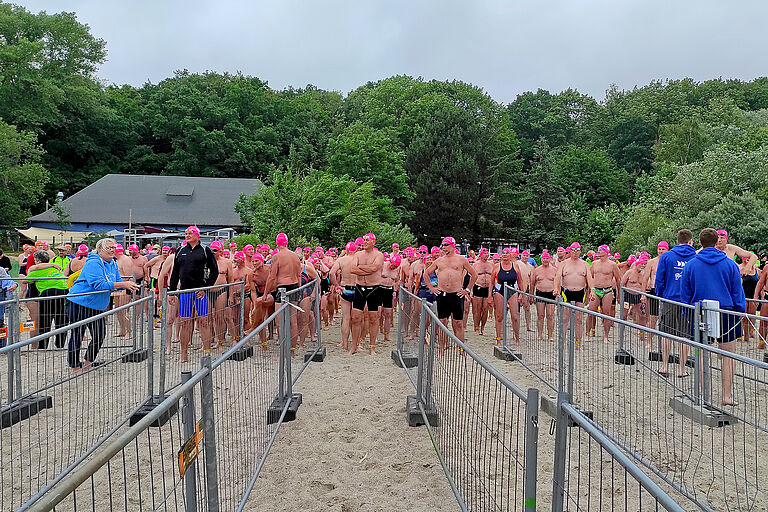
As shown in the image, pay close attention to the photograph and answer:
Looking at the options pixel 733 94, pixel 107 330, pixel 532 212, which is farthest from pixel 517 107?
pixel 107 330

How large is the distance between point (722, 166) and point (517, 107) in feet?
176

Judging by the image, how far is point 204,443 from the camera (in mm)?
2980

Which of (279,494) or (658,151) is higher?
(658,151)

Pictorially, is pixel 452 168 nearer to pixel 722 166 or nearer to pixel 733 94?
pixel 722 166

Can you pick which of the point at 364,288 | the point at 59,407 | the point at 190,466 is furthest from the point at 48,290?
the point at 190,466

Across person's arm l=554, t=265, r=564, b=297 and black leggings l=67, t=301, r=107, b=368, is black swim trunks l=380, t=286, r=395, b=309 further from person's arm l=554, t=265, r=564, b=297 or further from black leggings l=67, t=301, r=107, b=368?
black leggings l=67, t=301, r=107, b=368

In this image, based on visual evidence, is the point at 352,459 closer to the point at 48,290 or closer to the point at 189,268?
the point at 189,268

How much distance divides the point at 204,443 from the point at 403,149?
53.9m

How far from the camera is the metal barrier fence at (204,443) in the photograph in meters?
2.33

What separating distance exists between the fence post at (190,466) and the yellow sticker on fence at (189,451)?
1.2 inches

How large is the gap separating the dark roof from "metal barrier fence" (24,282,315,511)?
41.2 metres

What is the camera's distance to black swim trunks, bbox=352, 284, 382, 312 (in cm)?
977

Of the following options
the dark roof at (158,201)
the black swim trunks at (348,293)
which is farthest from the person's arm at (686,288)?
the dark roof at (158,201)

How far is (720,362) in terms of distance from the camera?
5113 mm
